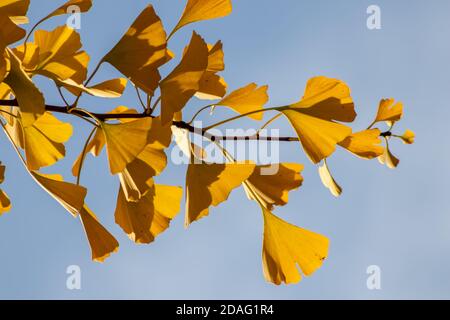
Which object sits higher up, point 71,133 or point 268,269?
point 71,133

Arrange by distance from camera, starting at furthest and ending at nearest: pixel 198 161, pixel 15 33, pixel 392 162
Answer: pixel 392 162 → pixel 198 161 → pixel 15 33

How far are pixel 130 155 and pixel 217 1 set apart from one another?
8.0 inches

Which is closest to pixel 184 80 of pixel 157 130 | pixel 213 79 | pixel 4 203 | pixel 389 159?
pixel 157 130

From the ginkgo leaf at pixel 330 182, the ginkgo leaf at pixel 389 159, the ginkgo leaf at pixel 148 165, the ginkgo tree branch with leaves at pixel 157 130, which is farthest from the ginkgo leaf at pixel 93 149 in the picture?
the ginkgo leaf at pixel 389 159

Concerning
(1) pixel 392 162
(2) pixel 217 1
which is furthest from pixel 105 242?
(1) pixel 392 162

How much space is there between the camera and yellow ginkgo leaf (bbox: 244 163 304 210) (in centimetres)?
53

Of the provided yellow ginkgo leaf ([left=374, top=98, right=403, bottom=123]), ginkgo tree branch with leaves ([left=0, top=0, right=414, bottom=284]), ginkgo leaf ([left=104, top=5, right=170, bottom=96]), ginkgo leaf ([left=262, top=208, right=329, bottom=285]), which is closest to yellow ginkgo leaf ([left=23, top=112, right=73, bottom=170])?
ginkgo tree branch with leaves ([left=0, top=0, right=414, bottom=284])

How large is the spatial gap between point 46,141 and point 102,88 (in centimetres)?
8

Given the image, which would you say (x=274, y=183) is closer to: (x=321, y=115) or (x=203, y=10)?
(x=321, y=115)

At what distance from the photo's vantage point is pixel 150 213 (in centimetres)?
51

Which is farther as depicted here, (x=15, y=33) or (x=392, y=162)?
(x=392, y=162)

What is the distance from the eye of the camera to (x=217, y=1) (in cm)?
54

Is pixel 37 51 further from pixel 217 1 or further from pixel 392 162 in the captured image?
pixel 392 162

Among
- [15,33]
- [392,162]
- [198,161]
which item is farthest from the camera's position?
[392,162]
